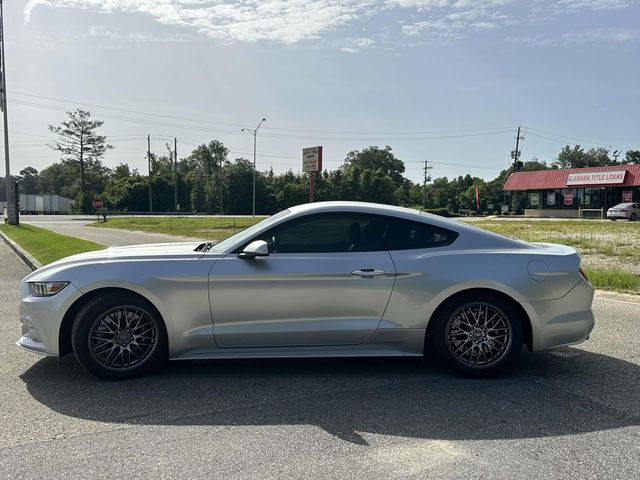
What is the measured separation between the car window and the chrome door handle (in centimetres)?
21

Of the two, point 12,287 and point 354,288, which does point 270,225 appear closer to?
point 354,288

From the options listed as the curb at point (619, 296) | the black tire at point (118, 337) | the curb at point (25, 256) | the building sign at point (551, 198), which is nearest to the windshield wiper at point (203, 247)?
the black tire at point (118, 337)

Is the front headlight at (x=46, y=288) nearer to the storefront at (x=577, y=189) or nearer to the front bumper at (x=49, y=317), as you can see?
the front bumper at (x=49, y=317)

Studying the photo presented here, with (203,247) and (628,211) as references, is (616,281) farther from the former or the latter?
(628,211)

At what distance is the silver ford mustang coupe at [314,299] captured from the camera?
4.22m

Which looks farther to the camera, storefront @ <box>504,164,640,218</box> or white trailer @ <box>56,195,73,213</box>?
white trailer @ <box>56,195,73,213</box>

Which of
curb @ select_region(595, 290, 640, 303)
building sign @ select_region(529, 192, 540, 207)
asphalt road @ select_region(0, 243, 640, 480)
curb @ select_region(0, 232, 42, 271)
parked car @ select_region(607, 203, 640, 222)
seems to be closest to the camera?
asphalt road @ select_region(0, 243, 640, 480)

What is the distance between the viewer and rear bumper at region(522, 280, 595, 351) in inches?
174

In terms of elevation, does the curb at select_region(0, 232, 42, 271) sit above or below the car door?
below

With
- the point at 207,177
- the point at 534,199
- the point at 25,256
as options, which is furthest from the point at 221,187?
the point at 25,256

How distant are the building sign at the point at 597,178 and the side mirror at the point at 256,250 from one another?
50.1m

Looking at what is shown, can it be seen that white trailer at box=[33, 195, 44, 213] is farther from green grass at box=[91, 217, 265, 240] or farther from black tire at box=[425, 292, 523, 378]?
black tire at box=[425, 292, 523, 378]

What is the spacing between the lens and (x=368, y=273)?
4293 mm

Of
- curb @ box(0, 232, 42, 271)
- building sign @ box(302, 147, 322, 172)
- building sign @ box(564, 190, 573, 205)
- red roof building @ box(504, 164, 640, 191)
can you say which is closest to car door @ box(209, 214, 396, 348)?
curb @ box(0, 232, 42, 271)
